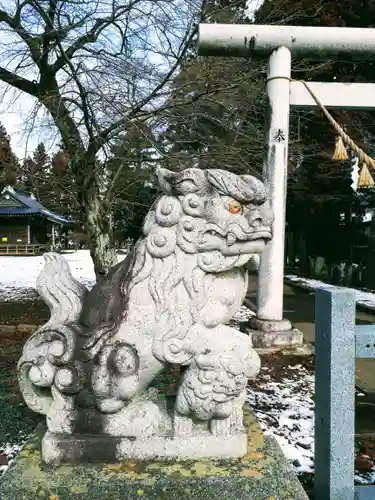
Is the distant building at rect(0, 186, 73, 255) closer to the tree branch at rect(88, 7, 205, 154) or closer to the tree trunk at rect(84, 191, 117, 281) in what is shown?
the tree trunk at rect(84, 191, 117, 281)

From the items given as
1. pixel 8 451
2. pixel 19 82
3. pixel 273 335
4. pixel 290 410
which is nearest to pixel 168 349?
pixel 8 451

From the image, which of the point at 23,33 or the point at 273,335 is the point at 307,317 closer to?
the point at 273,335

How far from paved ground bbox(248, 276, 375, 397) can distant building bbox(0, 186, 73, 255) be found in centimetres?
2017

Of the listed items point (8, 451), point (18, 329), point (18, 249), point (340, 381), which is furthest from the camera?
point (18, 249)

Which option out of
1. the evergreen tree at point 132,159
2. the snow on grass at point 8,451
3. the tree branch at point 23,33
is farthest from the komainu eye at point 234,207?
the tree branch at point 23,33

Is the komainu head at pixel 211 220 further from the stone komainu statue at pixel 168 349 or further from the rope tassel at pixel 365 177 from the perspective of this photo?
the rope tassel at pixel 365 177

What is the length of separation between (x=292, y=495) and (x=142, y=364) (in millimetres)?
724

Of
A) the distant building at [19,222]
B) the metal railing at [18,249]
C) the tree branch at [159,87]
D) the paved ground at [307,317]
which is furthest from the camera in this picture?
the distant building at [19,222]

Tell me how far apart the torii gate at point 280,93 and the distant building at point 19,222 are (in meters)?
25.0

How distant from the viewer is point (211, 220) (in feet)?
5.55

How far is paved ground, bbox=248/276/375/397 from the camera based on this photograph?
4.30 meters

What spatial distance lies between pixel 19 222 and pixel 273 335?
2796cm

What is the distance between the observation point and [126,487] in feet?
5.00

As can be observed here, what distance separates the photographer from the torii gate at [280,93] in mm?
4426
